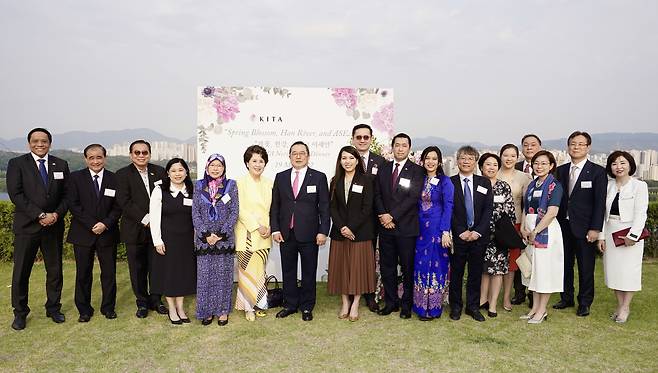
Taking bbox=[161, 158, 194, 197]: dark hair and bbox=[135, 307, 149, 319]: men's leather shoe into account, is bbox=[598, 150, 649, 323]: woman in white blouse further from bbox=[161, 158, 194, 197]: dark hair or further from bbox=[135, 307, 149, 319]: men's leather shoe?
bbox=[135, 307, 149, 319]: men's leather shoe

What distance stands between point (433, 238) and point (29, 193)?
3.71 meters

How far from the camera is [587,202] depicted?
462 cm

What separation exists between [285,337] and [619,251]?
3.23 m

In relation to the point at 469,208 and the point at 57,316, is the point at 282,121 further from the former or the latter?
the point at 57,316

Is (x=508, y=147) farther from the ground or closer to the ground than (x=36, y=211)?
farther from the ground

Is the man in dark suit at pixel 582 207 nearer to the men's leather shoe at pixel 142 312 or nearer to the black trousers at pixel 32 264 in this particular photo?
the men's leather shoe at pixel 142 312

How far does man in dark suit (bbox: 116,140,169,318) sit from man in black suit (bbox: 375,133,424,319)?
212 cm

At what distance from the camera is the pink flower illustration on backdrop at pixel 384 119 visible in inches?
245

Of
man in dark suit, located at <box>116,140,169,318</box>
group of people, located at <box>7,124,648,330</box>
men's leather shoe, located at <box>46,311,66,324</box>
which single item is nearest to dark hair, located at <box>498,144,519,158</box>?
group of people, located at <box>7,124,648,330</box>

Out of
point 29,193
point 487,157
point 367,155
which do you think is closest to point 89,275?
point 29,193

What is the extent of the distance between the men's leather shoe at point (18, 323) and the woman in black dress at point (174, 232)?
1241mm

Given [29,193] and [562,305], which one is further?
[562,305]

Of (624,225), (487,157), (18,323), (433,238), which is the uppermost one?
(487,157)

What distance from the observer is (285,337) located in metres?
4.12
